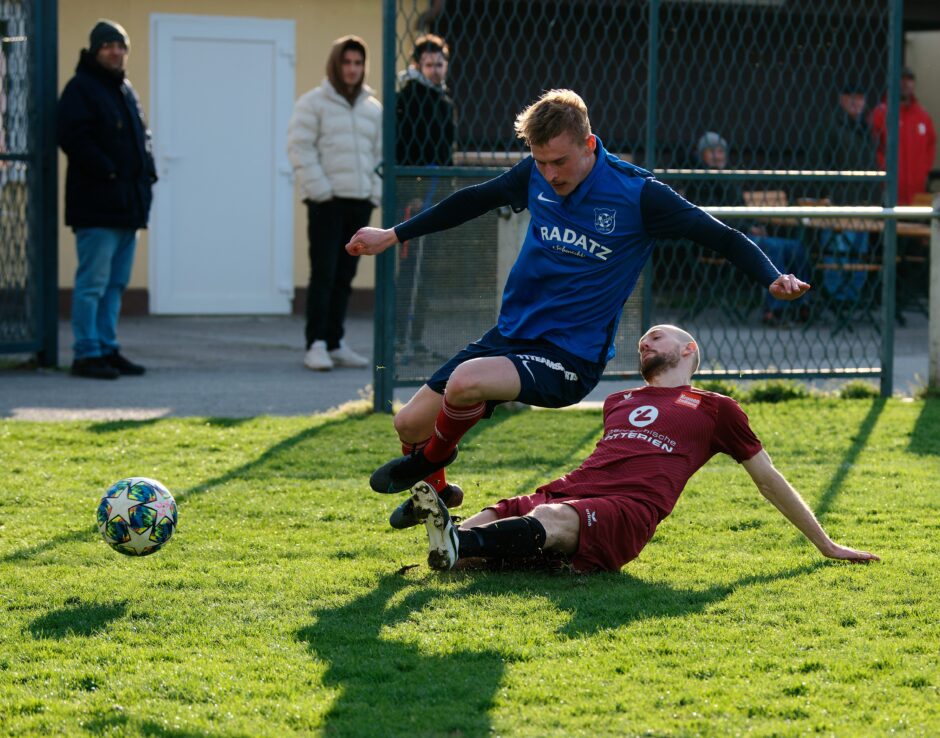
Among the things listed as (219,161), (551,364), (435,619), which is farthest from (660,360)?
(219,161)

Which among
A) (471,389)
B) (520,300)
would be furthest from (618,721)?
(520,300)

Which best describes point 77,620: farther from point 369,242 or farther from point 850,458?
point 850,458

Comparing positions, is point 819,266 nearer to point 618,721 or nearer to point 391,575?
point 391,575

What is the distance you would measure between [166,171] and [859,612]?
36.6ft

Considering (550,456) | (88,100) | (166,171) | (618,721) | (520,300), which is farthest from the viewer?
(166,171)

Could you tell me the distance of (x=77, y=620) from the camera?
487 centimetres

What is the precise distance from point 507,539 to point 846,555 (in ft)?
4.53

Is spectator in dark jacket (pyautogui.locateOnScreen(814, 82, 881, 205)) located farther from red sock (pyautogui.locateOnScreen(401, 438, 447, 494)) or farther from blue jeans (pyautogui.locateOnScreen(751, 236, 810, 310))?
red sock (pyautogui.locateOnScreen(401, 438, 447, 494))

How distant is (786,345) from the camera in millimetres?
11039

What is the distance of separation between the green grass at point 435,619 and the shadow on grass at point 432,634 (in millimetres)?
11

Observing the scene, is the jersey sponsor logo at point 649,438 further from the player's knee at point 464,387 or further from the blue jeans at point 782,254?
the blue jeans at point 782,254

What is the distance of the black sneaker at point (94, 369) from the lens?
35.1ft

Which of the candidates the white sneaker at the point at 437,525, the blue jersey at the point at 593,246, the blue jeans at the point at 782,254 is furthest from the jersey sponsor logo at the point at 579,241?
the blue jeans at the point at 782,254

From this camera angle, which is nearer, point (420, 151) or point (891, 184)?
point (420, 151)
